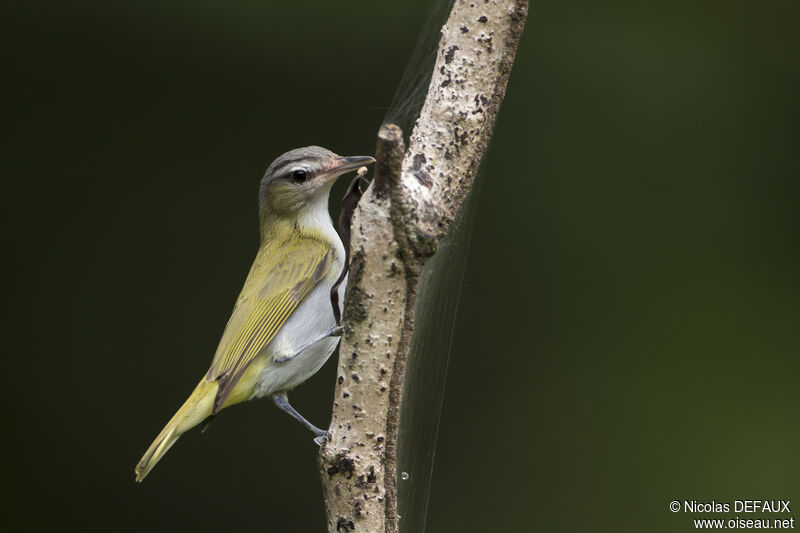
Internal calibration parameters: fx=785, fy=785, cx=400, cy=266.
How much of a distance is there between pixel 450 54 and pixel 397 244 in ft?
1.20

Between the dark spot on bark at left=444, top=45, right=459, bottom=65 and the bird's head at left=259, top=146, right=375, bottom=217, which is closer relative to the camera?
the dark spot on bark at left=444, top=45, right=459, bottom=65

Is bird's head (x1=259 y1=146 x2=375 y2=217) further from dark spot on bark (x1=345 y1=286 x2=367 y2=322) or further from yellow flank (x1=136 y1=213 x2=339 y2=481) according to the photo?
dark spot on bark (x1=345 y1=286 x2=367 y2=322)

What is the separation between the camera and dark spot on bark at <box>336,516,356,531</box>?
1.38 meters

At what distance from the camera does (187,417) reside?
6.50 ft

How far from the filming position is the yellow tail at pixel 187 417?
1.93m

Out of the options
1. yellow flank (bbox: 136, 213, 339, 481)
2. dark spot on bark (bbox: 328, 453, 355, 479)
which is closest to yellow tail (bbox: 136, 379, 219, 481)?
yellow flank (bbox: 136, 213, 339, 481)

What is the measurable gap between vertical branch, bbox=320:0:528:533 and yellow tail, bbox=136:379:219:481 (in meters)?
0.68

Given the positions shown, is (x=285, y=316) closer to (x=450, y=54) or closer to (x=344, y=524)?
(x=344, y=524)

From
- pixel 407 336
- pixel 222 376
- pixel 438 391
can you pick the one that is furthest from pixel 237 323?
pixel 407 336

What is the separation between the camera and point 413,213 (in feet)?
4.06

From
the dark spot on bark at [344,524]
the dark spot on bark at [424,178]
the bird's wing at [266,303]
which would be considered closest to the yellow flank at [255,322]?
the bird's wing at [266,303]

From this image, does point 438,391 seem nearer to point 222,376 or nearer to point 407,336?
point 407,336

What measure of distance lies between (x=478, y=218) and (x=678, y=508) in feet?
4.61

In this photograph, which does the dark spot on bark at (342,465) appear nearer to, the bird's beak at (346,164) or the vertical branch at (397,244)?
the vertical branch at (397,244)
